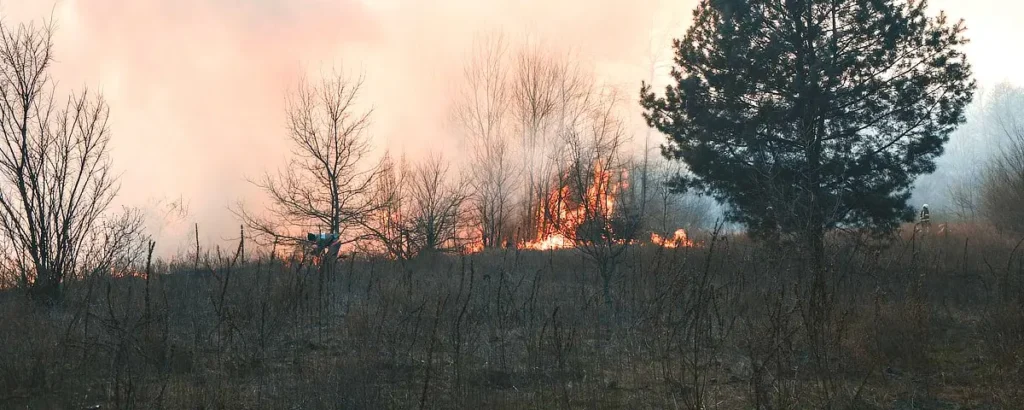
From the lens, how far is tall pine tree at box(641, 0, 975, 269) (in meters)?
12.4

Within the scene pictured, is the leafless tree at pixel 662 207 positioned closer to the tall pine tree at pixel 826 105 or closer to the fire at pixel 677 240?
the fire at pixel 677 240

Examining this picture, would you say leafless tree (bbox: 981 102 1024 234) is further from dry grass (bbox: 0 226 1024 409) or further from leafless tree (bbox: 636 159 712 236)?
leafless tree (bbox: 636 159 712 236)

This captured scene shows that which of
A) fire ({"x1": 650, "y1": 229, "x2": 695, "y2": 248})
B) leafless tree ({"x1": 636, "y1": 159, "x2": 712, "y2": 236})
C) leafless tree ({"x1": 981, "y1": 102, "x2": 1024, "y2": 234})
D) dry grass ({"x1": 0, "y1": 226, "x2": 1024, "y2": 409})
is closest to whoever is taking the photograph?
dry grass ({"x1": 0, "y1": 226, "x2": 1024, "y2": 409})

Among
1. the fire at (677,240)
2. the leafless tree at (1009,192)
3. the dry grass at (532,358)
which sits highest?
the leafless tree at (1009,192)

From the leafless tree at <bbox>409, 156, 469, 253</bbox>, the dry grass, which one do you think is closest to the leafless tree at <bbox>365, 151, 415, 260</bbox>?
the leafless tree at <bbox>409, 156, 469, 253</bbox>

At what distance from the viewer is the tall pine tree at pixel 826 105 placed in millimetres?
12375

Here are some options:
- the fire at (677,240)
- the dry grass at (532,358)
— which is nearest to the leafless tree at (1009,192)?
the fire at (677,240)

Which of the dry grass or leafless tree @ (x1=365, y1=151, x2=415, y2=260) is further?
leafless tree @ (x1=365, y1=151, x2=415, y2=260)

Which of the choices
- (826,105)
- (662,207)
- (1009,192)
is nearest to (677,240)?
(826,105)

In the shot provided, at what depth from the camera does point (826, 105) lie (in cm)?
1253

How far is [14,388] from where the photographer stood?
17.4 ft

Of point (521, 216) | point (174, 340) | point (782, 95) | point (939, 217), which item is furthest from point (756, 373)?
point (939, 217)

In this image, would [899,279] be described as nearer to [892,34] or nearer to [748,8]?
[892,34]

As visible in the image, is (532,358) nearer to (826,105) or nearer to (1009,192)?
(826,105)
